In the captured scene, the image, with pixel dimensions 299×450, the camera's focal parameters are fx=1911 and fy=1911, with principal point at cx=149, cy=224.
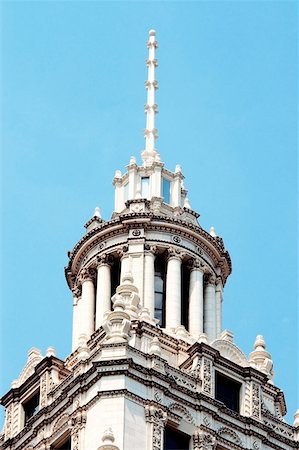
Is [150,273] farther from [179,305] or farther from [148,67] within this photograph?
[148,67]

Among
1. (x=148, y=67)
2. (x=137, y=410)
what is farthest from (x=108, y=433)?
(x=148, y=67)

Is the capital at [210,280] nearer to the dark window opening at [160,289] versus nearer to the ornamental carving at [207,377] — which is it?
the dark window opening at [160,289]

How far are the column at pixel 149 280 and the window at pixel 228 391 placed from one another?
4.68m

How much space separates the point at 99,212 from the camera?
88438mm

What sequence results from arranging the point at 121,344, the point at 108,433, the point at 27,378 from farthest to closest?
the point at 27,378 < the point at 121,344 < the point at 108,433

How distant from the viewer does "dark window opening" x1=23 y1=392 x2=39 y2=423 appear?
79000 millimetres

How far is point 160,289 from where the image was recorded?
277 ft

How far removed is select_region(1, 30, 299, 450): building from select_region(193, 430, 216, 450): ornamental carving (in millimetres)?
55

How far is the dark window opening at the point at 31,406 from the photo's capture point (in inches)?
3110

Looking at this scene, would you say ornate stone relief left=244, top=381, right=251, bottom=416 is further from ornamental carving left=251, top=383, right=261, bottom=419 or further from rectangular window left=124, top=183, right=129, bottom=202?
rectangular window left=124, top=183, right=129, bottom=202

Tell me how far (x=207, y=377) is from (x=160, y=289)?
824 cm

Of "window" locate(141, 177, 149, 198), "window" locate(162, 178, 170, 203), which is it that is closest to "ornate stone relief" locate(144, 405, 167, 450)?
"window" locate(141, 177, 149, 198)

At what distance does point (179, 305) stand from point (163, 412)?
10175 mm

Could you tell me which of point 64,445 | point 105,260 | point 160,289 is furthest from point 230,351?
point 64,445
